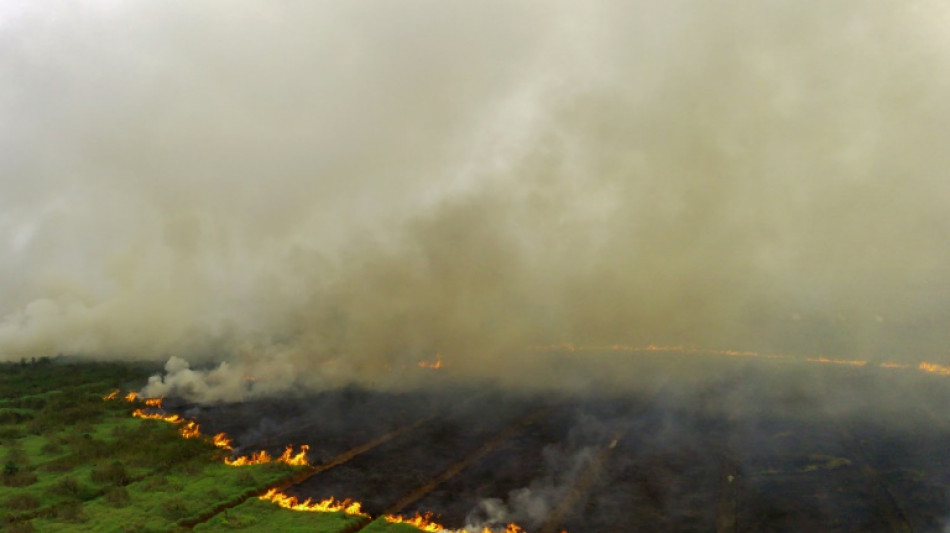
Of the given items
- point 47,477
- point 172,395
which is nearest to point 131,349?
point 172,395

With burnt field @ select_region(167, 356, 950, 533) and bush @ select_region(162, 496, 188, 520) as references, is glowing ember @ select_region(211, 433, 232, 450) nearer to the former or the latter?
burnt field @ select_region(167, 356, 950, 533)

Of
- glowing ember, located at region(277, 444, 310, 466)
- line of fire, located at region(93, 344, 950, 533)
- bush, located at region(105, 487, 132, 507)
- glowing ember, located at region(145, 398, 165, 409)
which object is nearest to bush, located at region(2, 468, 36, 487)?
bush, located at region(105, 487, 132, 507)

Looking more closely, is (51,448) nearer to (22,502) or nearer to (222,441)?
(22,502)

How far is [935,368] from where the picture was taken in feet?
138

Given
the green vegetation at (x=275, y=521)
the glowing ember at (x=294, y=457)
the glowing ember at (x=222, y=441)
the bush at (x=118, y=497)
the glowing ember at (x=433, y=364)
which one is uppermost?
the glowing ember at (x=433, y=364)

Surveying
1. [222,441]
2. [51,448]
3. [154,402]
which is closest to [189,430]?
[222,441]

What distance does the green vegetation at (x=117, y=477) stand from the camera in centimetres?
2223

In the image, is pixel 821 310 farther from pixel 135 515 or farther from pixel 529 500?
pixel 135 515

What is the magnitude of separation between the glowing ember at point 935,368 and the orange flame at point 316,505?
3974 cm

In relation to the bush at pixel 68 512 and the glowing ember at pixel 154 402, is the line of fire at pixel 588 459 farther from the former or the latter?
the bush at pixel 68 512

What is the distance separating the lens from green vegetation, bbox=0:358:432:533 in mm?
22234

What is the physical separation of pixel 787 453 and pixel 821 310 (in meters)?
36.7

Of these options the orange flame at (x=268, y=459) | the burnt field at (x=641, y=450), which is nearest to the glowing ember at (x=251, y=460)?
the orange flame at (x=268, y=459)

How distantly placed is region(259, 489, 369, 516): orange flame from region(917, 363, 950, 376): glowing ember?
3974 centimetres
